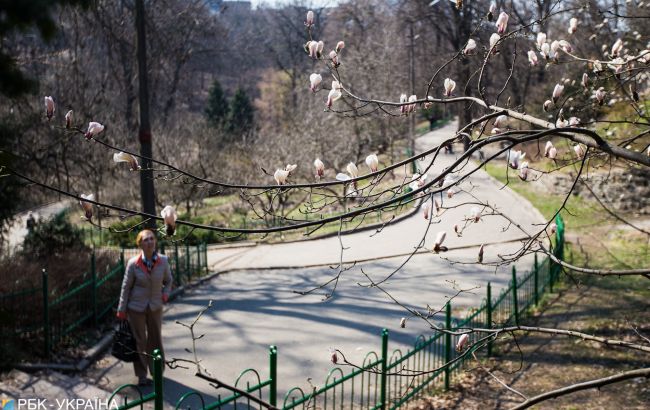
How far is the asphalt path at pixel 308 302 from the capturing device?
8.49m

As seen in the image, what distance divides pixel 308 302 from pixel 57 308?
168 inches

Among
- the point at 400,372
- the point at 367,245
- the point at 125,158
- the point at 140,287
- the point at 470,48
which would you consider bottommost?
the point at 367,245

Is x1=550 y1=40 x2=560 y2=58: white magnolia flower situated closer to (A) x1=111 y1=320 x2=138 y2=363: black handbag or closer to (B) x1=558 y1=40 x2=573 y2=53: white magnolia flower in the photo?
(B) x1=558 y1=40 x2=573 y2=53: white magnolia flower

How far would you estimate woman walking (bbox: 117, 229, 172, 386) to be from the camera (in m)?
7.32

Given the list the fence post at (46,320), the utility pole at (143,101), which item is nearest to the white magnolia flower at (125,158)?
the fence post at (46,320)

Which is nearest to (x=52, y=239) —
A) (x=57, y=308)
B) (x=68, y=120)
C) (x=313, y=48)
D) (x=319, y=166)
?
(x=57, y=308)

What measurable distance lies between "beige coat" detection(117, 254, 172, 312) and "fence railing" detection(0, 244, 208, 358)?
4.30ft

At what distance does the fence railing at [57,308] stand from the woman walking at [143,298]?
4.40 ft

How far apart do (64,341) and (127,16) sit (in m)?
18.6

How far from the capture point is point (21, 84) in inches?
250

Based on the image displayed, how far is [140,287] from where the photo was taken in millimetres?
7379

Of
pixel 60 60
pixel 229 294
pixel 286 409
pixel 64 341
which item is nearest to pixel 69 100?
pixel 60 60

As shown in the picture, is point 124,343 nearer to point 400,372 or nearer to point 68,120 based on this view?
point 400,372

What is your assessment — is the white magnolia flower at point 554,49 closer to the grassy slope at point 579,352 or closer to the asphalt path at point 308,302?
the asphalt path at point 308,302
